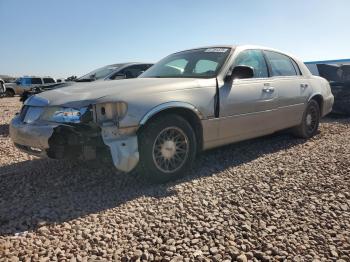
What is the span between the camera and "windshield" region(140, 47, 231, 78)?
4.44 m

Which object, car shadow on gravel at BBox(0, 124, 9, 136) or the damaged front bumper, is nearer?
the damaged front bumper

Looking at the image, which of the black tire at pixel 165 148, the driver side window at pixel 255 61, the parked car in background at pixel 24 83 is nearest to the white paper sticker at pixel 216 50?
the driver side window at pixel 255 61

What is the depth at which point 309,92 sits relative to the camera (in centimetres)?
584

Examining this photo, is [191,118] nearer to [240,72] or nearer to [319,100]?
[240,72]

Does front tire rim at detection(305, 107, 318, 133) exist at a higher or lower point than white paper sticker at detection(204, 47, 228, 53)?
lower

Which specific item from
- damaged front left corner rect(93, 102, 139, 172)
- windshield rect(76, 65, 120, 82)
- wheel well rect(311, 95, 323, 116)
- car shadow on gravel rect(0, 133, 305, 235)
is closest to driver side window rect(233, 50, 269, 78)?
car shadow on gravel rect(0, 133, 305, 235)

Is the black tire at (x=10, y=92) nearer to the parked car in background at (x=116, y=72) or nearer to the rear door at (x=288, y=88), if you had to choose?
the parked car in background at (x=116, y=72)

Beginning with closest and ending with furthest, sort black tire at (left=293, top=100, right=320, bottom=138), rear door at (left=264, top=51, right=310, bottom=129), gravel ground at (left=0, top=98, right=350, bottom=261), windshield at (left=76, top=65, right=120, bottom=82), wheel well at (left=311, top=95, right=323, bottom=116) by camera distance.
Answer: gravel ground at (left=0, top=98, right=350, bottom=261) < rear door at (left=264, top=51, right=310, bottom=129) < black tire at (left=293, top=100, right=320, bottom=138) < wheel well at (left=311, top=95, right=323, bottom=116) < windshield at (left=76, top=65, right=120, bottom=82)

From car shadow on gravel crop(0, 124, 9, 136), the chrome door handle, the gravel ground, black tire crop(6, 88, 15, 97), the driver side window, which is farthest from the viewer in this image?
black tire crop(6, 88, 15, 97)

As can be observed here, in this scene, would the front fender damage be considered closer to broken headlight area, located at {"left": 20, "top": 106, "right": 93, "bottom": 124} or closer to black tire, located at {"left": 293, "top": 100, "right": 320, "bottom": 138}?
broken headlight area, located at {"left": 20, "top": 106, "right": 93, "bottom": 124}

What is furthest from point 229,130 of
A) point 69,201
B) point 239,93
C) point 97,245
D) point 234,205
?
point 97,245

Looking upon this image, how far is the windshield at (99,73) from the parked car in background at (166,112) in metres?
3.47

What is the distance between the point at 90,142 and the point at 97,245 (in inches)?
44.3

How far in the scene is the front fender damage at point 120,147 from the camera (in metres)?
3.34
